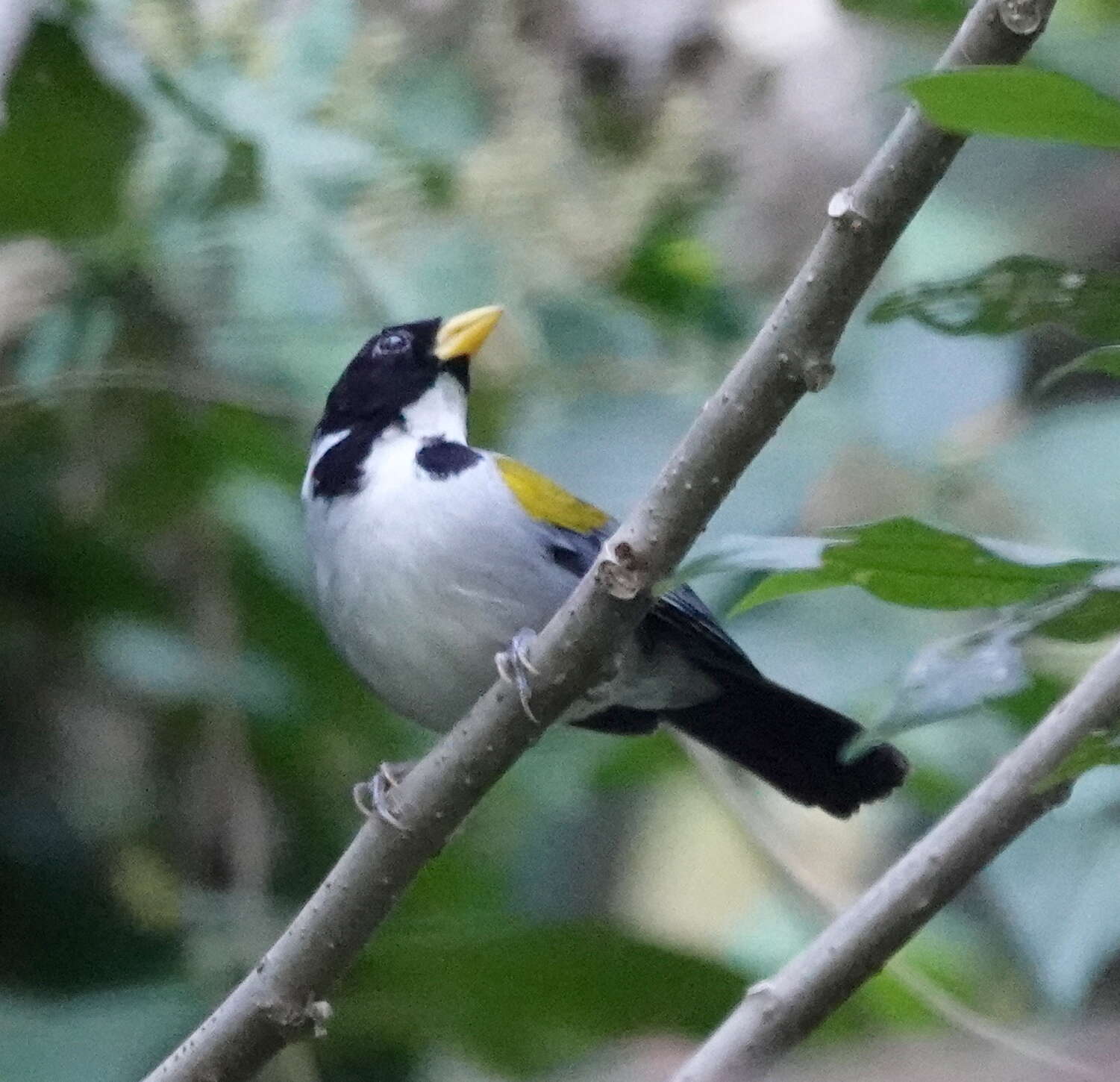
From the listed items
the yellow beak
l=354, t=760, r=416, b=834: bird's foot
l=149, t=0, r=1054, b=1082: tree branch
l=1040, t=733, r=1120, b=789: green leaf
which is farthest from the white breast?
l=1040, t=733, r=1120, b=789: green leaf

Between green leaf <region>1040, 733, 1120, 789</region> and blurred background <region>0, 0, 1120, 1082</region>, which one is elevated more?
blurred background <region>0, 0, 1120, 1082</region>

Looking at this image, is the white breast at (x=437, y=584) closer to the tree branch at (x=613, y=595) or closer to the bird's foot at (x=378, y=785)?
the bird's foot at (x=378, y=785)

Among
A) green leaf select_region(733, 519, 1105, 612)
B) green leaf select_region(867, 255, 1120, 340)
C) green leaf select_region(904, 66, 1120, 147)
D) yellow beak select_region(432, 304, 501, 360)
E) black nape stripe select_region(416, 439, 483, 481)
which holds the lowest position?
green leaf select_region(733, 519, 1105, 612)

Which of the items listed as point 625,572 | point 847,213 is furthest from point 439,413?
point 847,213

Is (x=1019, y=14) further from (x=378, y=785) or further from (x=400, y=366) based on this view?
(x=400, y=366)

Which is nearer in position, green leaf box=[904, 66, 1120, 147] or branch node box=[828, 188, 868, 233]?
green leaf box=[904, 66, 1120, 147]

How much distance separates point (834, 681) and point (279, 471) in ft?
3.91

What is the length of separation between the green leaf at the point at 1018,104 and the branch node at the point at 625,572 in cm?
48

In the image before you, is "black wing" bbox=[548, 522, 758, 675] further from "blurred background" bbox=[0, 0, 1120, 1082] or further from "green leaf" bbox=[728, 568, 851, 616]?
"green leaf" bbox=[728, 568, 851, 616]

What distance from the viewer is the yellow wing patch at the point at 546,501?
2.43 metres

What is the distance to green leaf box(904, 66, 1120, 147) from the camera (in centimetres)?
105

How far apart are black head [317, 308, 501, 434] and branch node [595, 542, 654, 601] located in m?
1.22

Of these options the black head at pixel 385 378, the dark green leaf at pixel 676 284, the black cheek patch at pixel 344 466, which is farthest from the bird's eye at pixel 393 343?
→ the dark green leaf at pixel 676 284

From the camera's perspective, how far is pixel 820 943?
5.30 feet
